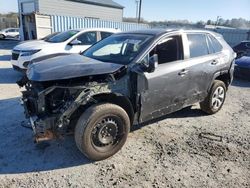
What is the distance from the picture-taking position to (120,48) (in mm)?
4637

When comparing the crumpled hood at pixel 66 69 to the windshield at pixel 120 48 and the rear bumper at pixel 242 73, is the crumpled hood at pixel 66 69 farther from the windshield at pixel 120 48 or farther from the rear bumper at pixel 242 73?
the rear bumper at pixel 242 73

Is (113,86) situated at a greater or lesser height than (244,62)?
greater

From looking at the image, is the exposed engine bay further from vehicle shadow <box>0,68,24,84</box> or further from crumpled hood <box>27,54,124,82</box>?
vehicle shadow <box>0,68,24,84</box>

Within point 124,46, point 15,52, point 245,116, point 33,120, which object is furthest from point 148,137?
point 15,52

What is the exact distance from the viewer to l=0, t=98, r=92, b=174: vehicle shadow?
3.67 meters

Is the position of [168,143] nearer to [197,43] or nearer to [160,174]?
[160,174]

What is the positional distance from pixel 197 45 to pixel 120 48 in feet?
5.07

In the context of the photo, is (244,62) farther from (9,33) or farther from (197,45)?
(9,33)

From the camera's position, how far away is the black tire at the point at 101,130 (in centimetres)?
355

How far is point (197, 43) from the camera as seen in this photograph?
16.6 ft

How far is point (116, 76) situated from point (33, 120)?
1.32 m

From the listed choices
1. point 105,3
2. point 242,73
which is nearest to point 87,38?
point 242,73

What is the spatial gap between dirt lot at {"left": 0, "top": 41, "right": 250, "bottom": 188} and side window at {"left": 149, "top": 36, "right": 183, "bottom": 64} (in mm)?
1353

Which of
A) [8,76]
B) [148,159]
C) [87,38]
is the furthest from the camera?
[87,38]
